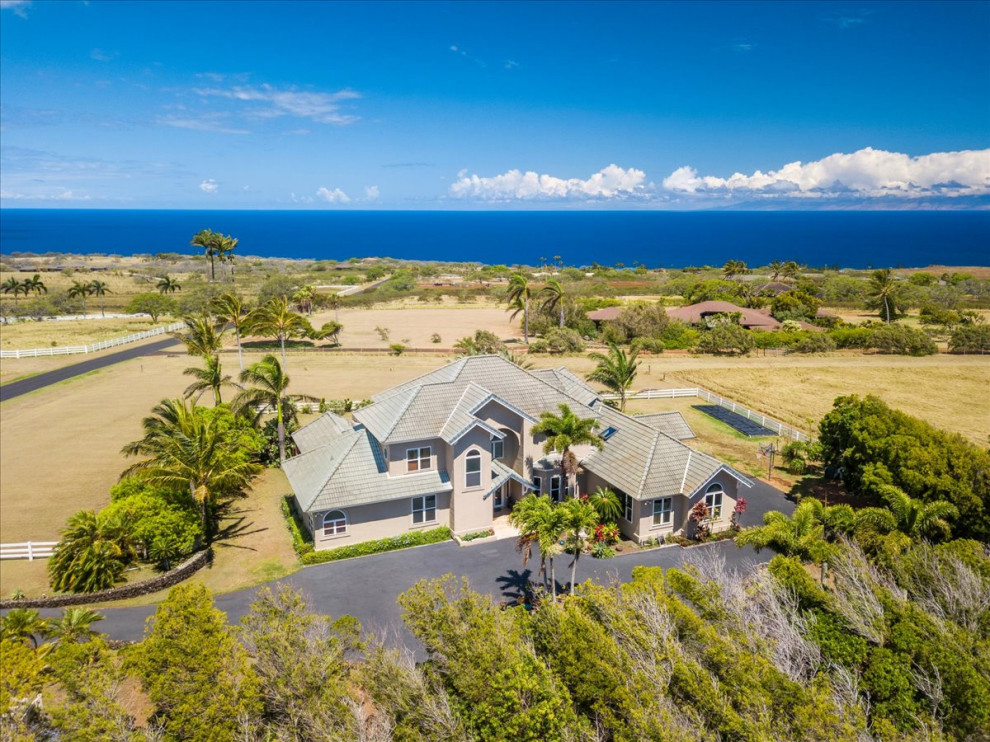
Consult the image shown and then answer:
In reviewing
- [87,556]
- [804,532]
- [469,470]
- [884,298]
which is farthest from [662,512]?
[884,298]

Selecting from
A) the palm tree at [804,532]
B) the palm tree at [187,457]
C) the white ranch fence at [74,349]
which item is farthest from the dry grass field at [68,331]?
the palm tree at [804,532]

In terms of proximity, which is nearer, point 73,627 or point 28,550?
point 73,627

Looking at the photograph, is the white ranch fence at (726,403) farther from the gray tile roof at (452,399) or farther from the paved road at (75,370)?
the paved road at (75,370)

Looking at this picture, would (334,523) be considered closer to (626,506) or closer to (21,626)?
A: (21,626)

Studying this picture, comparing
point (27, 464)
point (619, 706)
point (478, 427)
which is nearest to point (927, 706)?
point (619, 706)

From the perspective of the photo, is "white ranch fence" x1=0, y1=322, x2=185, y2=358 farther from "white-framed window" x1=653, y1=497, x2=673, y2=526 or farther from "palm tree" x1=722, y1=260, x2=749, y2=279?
"palm tree" x1=722, y1=260, x2=749, y2=279


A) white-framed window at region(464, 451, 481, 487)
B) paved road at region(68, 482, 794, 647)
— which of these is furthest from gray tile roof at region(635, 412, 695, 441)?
white-framed window at region(464, 451, 481, 487)

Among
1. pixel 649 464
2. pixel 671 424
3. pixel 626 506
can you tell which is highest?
pixel 671 424
